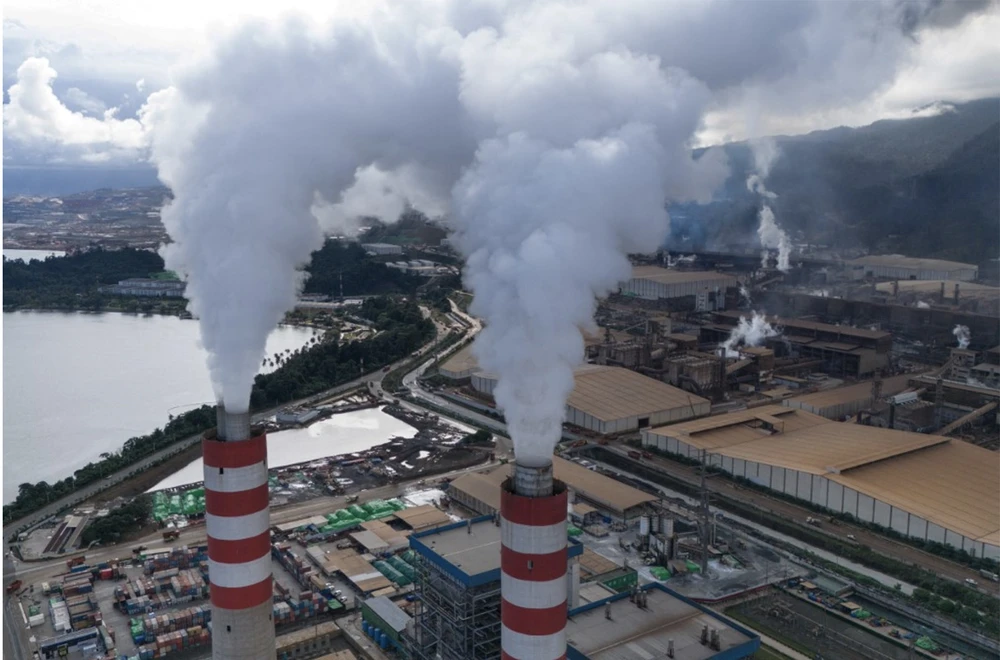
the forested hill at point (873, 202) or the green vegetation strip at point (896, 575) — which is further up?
the forested hill at point (873, 202)

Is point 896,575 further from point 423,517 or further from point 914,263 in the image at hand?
point 914,263

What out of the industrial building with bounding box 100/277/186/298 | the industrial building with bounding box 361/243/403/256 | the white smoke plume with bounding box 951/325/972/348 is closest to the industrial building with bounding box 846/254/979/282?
the white smoke plume with bounding box 951/325/972/348

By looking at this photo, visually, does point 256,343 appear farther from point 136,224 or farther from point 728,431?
point 136,224

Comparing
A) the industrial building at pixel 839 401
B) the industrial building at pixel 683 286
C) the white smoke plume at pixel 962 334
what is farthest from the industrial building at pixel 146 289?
the white smoke plume at pixel 962 334

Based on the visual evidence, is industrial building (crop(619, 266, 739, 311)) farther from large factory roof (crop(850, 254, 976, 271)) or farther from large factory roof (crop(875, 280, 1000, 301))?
large factory roof (crop(850, 254, 976, 271))

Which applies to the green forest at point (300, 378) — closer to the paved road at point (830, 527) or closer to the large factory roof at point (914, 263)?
the paved road at point (830, 527)

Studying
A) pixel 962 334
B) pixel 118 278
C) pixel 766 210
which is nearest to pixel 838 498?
pixel 962 334
